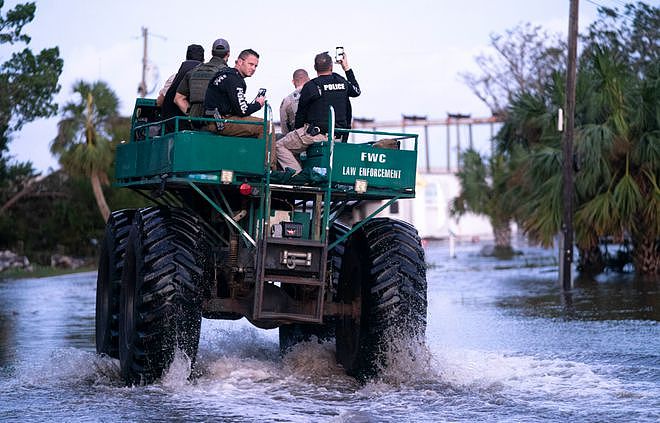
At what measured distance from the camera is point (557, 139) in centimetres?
2792

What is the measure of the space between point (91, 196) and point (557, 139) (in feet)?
77.2

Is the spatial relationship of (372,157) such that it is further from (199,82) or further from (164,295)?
(164,295)

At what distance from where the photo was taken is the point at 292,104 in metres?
11.6

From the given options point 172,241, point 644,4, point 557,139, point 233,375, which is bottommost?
point 233,375

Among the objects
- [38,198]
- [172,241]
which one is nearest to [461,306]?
[172,241]

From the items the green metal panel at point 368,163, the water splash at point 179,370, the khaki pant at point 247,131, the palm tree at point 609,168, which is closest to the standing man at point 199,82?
the khaki pant at point 247,131

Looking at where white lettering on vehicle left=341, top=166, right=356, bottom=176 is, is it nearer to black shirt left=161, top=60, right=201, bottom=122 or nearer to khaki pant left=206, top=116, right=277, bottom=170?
khaki pant left=206, top=116, right=277, bottom=170

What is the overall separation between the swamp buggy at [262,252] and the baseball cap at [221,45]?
2.43ft

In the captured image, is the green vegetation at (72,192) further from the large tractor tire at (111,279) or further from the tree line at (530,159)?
the large tractor tire at (111,279)

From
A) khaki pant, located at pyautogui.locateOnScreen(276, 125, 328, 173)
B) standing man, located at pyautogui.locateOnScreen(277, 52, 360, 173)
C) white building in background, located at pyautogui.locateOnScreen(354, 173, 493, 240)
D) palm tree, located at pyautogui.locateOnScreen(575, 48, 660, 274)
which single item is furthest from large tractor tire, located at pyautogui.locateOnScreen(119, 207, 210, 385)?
white building in background, located at pyautogui.locateOnScreen(354, 173, 493, 240)

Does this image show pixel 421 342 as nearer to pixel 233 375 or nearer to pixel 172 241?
pixel 233 375

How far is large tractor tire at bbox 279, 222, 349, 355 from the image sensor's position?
38.1 feet

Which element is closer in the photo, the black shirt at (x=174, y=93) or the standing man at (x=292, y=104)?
the black shirt at (x=174, y=93)

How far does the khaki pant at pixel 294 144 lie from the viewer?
410 inches
